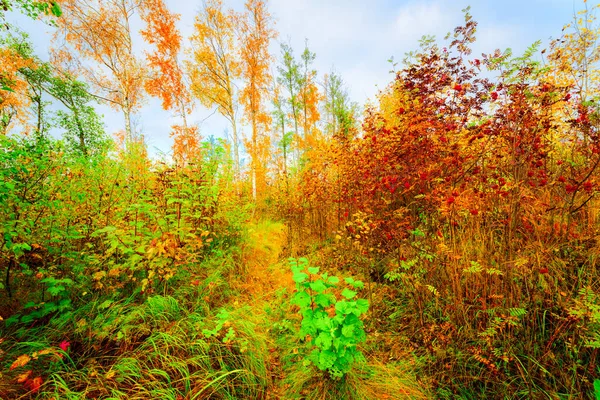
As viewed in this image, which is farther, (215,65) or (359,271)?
(215,65)

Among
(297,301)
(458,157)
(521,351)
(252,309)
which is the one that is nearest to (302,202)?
(252,309)

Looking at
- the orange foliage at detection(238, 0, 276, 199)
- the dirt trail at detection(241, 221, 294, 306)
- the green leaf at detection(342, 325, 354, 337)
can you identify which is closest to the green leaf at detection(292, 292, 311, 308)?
the green leaf at detection(342, 325, 354, 337)

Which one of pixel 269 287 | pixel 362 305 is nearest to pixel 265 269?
pixel 269 287

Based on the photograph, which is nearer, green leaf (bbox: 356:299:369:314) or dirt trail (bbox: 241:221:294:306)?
green leaf (bbox: 356:299:369:314)

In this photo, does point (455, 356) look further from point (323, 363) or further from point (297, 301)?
point (297, 301)

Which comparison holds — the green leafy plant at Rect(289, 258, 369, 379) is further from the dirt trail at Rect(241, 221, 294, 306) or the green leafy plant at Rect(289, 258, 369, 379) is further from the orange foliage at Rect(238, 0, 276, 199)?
the orange foliage at Rect(238, 0, 276, 199)

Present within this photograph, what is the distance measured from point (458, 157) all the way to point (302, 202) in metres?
3.65

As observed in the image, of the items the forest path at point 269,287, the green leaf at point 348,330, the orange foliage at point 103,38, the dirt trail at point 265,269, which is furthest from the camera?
the orange foliage at point 103,38

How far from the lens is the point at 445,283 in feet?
7.39

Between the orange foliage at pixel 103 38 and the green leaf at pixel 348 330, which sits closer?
the green leaf at pixel 348 330

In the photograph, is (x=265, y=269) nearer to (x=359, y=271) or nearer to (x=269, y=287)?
(x=269, y=287)

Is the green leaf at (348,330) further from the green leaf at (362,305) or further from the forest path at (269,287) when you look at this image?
the forest path at (269,287)

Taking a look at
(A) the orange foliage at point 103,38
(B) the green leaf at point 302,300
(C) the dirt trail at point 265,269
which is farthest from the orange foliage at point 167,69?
(B) the green leaf at point 302,300

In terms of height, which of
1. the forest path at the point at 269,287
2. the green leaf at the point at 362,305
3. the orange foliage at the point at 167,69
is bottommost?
the forest path at the point at 269,287
